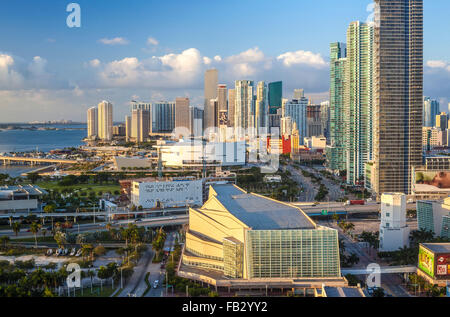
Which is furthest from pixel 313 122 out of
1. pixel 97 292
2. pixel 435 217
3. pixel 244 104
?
pixel 97 292

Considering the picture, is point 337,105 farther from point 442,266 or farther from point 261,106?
point 261,106

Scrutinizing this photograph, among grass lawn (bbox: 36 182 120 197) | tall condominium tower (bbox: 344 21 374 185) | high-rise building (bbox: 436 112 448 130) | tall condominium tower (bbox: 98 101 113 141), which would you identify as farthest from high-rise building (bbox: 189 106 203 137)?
tall condominium tower (bbox: 344 21 374 185)

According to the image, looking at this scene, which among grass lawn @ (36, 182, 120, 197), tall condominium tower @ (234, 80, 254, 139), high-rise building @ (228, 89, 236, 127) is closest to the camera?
grass lawn @ (36, 182, 120, 197)

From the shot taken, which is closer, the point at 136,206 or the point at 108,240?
the point at 108,240

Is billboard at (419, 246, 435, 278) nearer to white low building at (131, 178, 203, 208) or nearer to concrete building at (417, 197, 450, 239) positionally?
concrete building at (417, 197, 450, 239)

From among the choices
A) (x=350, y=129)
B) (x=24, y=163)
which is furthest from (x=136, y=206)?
(x=24, y=163)
